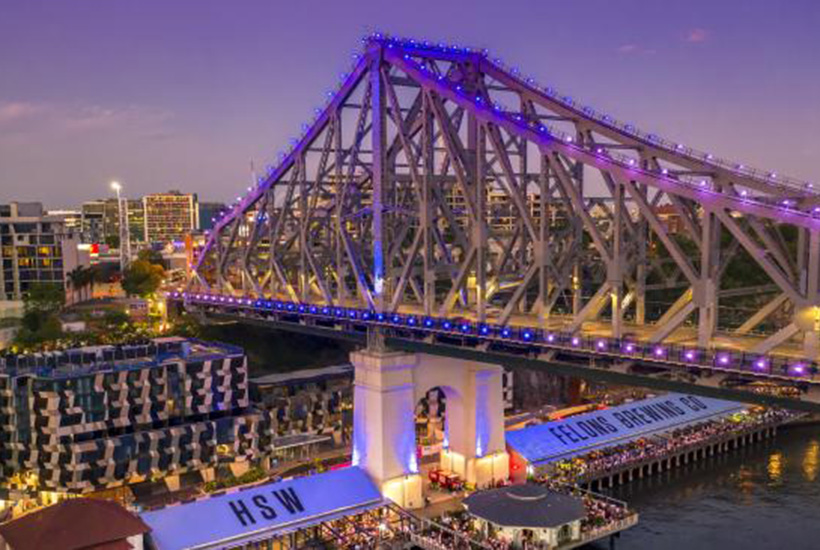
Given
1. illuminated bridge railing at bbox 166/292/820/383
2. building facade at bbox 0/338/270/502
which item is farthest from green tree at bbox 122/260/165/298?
building facade at bbox 0/338/270/502

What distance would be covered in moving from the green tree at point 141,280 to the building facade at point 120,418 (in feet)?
173

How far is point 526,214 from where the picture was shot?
53.1 m

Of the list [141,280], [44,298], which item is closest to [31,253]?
[141,280]

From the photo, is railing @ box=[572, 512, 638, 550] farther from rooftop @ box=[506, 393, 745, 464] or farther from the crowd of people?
rooftop @ box=[506, 393, 745, 464]

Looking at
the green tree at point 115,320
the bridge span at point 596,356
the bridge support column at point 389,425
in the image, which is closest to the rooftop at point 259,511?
the bridge support column at point 389,425

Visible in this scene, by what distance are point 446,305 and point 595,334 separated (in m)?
10.8

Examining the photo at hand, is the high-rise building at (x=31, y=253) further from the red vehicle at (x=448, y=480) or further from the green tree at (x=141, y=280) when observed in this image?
the red vehicle at (x=448, y=480)

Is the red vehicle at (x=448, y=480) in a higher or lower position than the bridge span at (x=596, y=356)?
lower

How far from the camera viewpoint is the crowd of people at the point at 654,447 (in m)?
66.2

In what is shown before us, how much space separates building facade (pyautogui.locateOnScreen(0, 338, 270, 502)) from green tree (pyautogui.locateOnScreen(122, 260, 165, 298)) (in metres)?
52.8

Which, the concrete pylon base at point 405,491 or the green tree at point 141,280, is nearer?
the concrete pylon base at point 405,491

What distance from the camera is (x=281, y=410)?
76.1 meters

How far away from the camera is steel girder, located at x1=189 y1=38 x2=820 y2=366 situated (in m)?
42.5

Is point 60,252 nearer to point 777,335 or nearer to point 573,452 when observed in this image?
point 573,452
